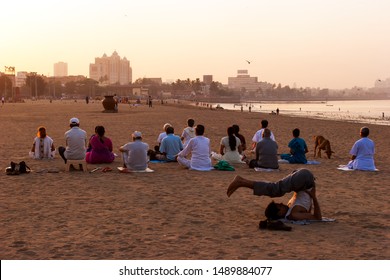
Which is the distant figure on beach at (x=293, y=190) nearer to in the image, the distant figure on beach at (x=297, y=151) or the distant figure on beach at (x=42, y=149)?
the distant figure on beach at (x=297, y=151)

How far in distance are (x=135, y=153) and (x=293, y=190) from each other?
5.50 m

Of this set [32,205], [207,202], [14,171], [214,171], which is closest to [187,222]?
[207,202]

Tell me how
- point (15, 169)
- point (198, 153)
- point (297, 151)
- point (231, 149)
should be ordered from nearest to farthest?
point (15, 169) < point (198, 153) < point (231, 149) < point (297, 151)

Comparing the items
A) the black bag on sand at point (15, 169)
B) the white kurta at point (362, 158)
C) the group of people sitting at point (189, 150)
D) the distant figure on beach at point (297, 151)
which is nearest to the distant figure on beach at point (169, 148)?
the group of people sitting at point (189, 150)

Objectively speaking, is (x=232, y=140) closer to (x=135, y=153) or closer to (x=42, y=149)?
(x=135, y=153)

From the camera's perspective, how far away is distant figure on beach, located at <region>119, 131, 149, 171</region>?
11.5 metres

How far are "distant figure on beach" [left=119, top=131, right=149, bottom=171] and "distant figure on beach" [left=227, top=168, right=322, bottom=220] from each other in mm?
4736

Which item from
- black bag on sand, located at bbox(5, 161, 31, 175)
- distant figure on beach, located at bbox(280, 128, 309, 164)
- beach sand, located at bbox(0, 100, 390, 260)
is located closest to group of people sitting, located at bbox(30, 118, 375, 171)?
distant figure on beach, located at bbox(280, 128, 309, 164)

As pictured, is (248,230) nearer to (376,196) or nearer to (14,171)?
(376,196)

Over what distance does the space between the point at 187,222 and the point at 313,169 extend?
638 cm

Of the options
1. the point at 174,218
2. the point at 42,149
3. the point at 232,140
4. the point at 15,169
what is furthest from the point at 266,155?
the point at 42,149

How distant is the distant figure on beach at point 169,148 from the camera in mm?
13489

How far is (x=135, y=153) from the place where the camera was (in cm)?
1173

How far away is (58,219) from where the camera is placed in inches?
292
